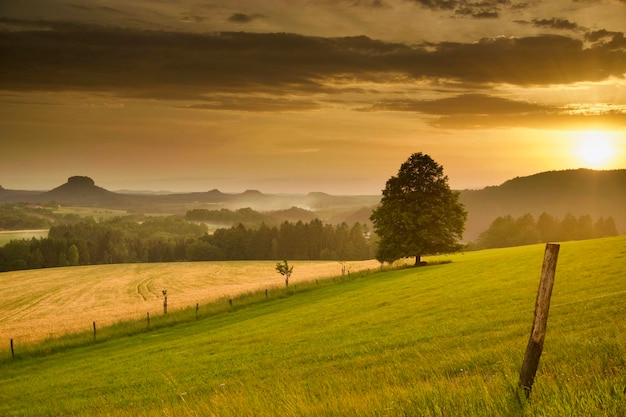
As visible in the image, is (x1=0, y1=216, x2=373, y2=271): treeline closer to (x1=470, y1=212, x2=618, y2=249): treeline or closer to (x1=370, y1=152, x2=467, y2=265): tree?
(x1=470, y1=212, x2=618, y2=249): treeline

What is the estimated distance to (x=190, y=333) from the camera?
40062 millimetres

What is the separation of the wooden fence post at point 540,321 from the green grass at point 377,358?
0.35m

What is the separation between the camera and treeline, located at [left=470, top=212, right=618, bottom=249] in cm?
14762

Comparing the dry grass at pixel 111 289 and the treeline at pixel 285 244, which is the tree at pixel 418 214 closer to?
the dry grass at pixel 111 289

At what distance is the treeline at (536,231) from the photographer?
148m

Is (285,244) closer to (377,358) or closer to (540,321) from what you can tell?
(377,358)

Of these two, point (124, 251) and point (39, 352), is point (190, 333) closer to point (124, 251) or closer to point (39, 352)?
point (39, 352)

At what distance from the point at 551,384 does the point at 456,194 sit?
6132 centimetres

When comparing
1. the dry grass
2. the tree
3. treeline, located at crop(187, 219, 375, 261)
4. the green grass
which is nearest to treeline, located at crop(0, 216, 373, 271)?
treeline, located at crop(187, 219, 375, 261)

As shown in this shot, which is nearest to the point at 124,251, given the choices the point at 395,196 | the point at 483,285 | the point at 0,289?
the point at 0,289

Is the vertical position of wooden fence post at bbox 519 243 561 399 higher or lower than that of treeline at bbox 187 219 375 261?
higher

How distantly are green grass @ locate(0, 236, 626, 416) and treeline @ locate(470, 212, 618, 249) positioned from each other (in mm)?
106920

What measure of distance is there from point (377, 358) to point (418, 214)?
49.7 m

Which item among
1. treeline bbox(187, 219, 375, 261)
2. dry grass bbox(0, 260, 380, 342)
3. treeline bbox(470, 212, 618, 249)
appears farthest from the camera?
treeline bbox(187, 219, 375, 261)
